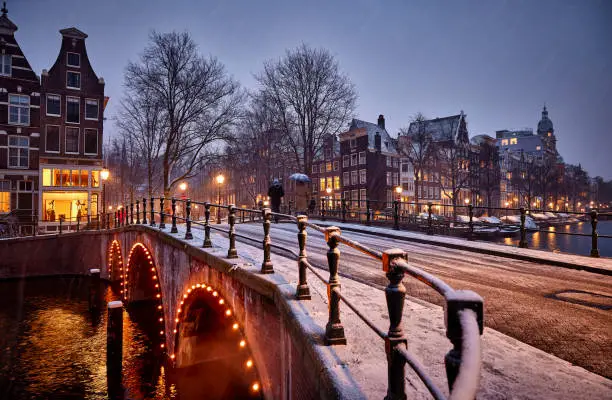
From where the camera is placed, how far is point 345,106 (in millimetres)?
29078

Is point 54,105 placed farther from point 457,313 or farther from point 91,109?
point 457,313

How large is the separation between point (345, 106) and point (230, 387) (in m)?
22.5

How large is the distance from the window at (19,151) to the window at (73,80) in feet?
19.5

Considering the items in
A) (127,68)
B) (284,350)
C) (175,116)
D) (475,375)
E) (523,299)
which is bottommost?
(284,350)

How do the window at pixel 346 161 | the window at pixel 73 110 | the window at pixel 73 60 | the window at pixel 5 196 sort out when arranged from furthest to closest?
the window at pixel 346 161, the window at pixel 73 60, the window at pixel 73 110, the window at pixel 5 196

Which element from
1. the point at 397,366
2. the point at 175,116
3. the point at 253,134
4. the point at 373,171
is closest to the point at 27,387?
the point at 397,366

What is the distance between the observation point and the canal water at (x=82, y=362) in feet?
37.5

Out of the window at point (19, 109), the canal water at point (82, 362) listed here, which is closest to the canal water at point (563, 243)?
the canal water at point (82, 362)

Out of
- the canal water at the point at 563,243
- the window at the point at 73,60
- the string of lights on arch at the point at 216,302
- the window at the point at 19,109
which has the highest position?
the window at the point at 73,60

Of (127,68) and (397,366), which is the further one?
(127,68)

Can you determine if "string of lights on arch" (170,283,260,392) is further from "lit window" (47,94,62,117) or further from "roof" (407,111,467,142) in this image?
"roof" (407,111,467,142)

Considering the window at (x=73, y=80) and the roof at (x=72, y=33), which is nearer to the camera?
the roof at (x=72, y=33)

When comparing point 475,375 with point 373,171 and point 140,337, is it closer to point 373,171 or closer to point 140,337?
point 140,337

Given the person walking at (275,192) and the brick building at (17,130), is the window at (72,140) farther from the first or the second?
the person walking at (275,192)
